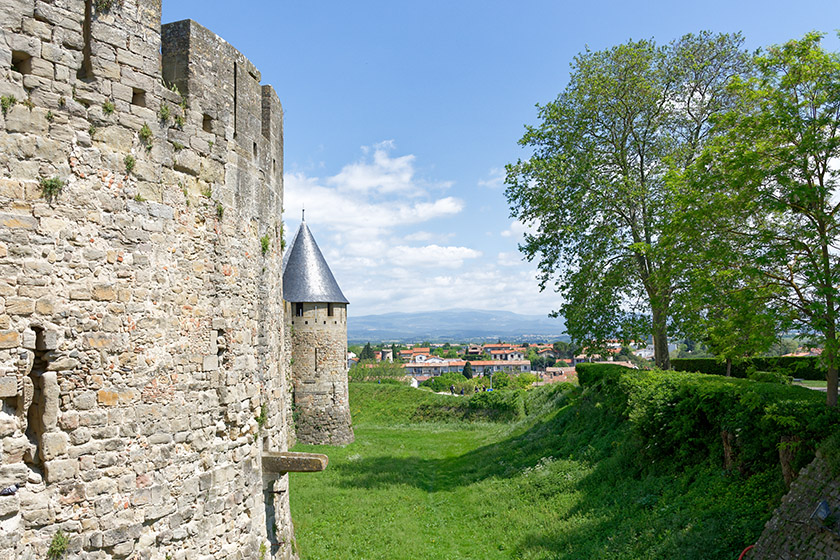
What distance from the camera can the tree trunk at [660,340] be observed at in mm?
17155

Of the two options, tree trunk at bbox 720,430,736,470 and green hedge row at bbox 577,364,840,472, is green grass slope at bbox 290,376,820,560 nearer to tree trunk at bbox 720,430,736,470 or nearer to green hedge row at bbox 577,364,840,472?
tree trunk at bbox 720,430,736,470

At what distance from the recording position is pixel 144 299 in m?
5.75

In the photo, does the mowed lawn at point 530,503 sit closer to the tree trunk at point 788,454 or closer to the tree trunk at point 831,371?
the tree trunk at point 788,454

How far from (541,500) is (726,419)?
5.43m

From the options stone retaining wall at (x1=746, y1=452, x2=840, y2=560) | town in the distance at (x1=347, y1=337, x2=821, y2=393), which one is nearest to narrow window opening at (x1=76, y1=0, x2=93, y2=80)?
stone retaining wall at (x1=746, y1=452, x2=840, y2=560)

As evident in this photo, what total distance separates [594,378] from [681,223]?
36.3 ft

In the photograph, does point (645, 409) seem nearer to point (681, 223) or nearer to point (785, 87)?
point (681, 223)

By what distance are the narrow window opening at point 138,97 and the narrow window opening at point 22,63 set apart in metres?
0.96

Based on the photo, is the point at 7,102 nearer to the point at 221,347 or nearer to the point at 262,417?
the point at 221,347

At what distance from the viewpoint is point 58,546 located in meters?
4.89

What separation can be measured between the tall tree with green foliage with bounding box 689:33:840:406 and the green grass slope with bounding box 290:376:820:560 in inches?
111

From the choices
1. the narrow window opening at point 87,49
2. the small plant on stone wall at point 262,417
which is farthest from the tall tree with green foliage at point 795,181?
the narrow window opening at point 87,49

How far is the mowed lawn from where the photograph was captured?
9.12 metres

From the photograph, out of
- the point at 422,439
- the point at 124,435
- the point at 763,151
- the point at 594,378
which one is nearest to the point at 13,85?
the point at 124,435
